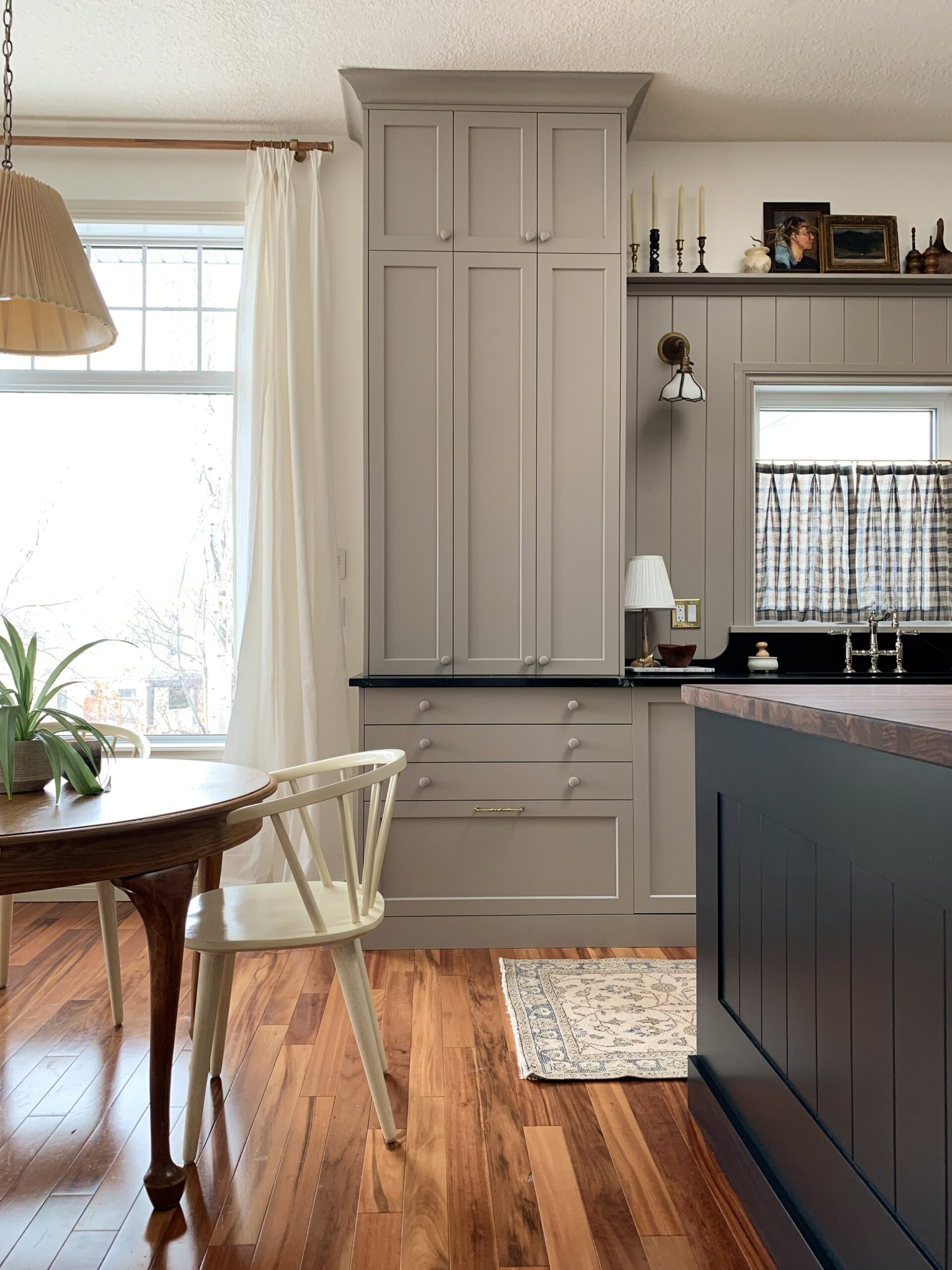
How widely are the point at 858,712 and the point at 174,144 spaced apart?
3581 mm

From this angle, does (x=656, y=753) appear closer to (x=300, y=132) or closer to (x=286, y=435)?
(x=286, y=435)

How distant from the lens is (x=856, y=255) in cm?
363

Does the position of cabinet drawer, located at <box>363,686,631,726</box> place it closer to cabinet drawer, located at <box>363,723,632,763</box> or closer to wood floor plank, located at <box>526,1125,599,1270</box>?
cabinet drawer, located at <box>363,723,632,763</box>

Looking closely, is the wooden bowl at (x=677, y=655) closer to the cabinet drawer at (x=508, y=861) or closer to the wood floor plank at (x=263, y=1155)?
the cabinet drawer at (x=508, y=861)

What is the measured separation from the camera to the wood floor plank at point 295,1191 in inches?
60.1

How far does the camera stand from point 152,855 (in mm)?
1604

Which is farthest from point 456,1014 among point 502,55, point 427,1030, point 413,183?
point 502,55

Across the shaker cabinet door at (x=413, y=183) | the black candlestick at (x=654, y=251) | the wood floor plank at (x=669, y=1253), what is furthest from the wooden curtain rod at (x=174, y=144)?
the wood floor plank at (x=669, y=1253)

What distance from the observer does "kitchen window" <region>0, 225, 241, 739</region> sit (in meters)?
3.79

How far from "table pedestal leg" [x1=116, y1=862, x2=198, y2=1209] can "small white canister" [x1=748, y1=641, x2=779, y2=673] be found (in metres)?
2.46

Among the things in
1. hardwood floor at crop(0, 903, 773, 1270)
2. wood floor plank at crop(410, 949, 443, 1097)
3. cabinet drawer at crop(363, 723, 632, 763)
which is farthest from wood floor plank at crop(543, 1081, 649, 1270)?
cabinet drawer at crop(363, 723, 632, 763)

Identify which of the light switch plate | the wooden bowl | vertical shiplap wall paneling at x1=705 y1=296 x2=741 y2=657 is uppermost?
vertical shiplap wall paneling at x1=705 y1=296 x2=741 y2=657

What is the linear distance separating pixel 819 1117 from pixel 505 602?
2075mm

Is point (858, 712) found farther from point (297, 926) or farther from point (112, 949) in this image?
point (112, 949)
